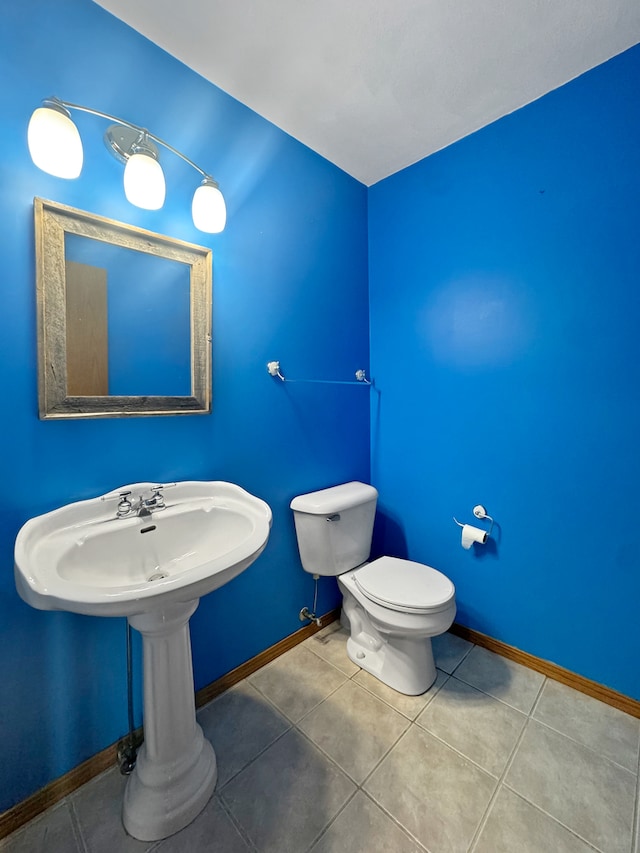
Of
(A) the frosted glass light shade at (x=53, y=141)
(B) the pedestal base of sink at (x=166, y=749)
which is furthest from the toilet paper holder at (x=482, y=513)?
(A) the frosted glass light shade at (x=53, y=141)

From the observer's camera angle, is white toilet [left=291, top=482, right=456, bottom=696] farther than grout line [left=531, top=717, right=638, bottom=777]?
Yes

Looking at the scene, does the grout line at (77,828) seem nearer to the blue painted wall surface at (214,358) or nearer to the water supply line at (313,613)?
the blue painted wall surface at (214,358)

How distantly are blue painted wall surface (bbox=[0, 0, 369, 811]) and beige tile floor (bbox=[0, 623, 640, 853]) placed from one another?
20 cm

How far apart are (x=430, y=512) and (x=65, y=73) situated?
82.1 inches

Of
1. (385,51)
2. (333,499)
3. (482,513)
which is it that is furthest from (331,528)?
(385,51)

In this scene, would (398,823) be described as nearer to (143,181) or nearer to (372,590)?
(372,590)

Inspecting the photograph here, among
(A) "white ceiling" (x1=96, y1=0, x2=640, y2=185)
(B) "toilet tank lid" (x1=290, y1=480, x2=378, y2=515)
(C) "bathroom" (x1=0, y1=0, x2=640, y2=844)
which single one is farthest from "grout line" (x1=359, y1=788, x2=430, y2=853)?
(A) "white ceiling" (x1=96, y1=0, x2=640, y2=185)

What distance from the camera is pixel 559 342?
4.51ft

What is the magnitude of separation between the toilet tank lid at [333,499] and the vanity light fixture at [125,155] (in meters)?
1.11

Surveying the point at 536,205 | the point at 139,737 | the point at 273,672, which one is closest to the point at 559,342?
the point at 536,205

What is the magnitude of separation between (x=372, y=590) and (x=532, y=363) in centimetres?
114

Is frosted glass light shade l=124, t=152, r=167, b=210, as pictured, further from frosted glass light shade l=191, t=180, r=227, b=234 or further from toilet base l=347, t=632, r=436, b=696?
toilet base l=347, t=632, r=436, b=696

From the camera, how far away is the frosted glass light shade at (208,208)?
1135 mm

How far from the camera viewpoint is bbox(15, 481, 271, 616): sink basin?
685 mm
